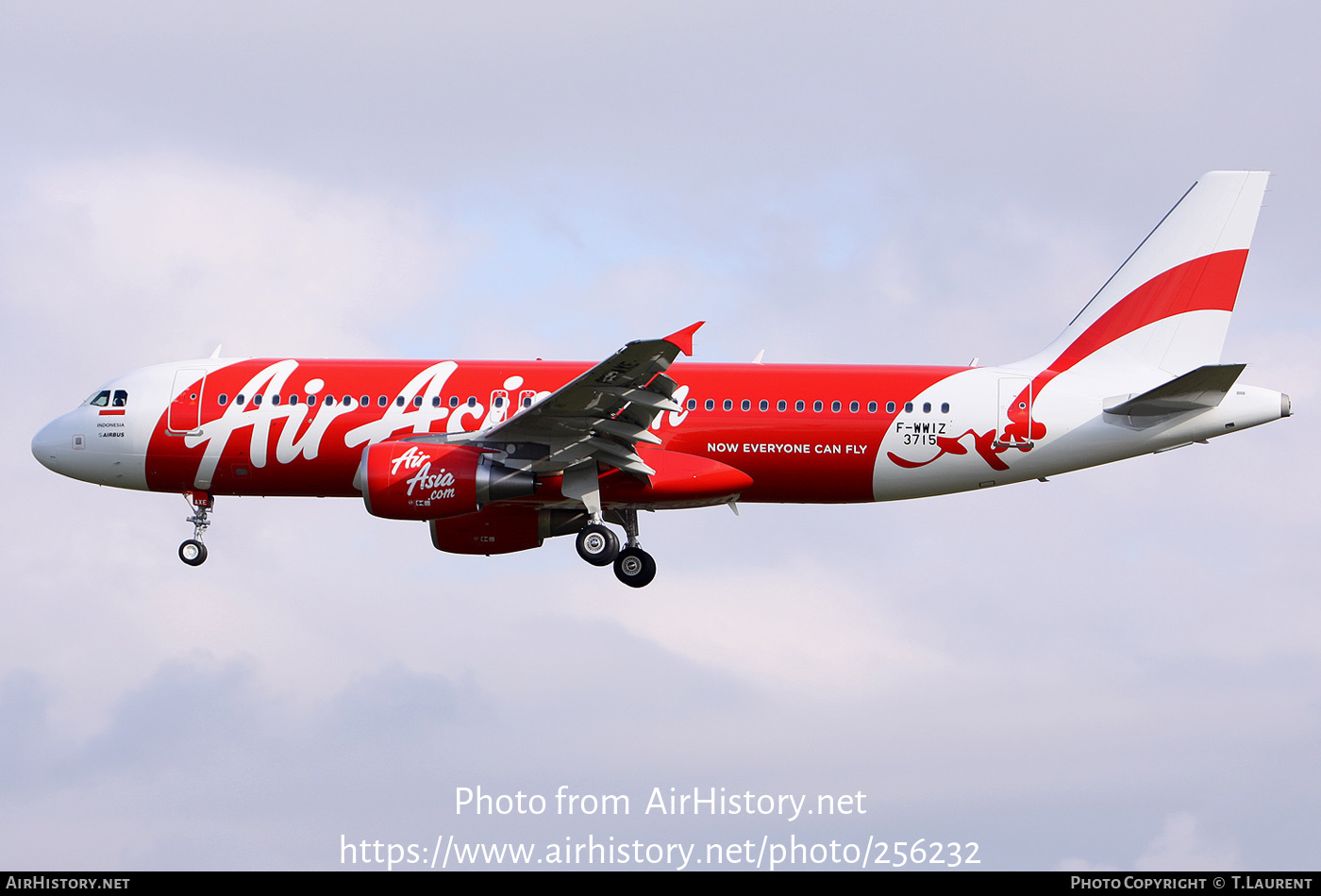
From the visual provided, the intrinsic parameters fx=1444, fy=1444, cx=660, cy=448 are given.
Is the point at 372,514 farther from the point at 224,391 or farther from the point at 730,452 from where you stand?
the point at 730,452

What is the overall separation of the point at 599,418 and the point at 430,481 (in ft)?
12.9

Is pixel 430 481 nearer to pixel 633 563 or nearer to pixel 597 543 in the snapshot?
pixel 597 543

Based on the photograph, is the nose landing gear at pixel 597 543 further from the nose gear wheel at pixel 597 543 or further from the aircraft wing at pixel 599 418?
the aircraft wing at pixel 599 418

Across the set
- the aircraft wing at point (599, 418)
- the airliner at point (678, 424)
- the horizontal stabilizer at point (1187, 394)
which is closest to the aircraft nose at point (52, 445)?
the airliner at point (678, 424)

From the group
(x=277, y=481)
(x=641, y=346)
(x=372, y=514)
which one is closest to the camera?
(x=641, y=346)

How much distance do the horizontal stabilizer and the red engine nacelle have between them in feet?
46.2

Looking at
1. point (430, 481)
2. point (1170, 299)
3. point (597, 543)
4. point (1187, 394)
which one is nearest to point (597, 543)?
point (597, 543)

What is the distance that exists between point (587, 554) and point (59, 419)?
45.1ft

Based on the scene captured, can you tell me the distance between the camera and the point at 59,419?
3569 cm

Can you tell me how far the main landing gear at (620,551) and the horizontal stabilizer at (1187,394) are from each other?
11.4 meters

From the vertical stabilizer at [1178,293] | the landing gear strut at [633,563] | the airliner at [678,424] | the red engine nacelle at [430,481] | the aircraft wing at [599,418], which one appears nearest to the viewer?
the aircraft wing at [599,418]

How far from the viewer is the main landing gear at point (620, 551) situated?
33.3 m

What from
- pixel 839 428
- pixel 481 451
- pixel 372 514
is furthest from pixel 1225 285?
pixel 372 514

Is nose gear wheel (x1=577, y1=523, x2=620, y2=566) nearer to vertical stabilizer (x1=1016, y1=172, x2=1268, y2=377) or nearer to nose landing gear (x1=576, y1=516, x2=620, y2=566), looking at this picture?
nose landing gear (x1=576, y1=516, x2=620, y2=566)
